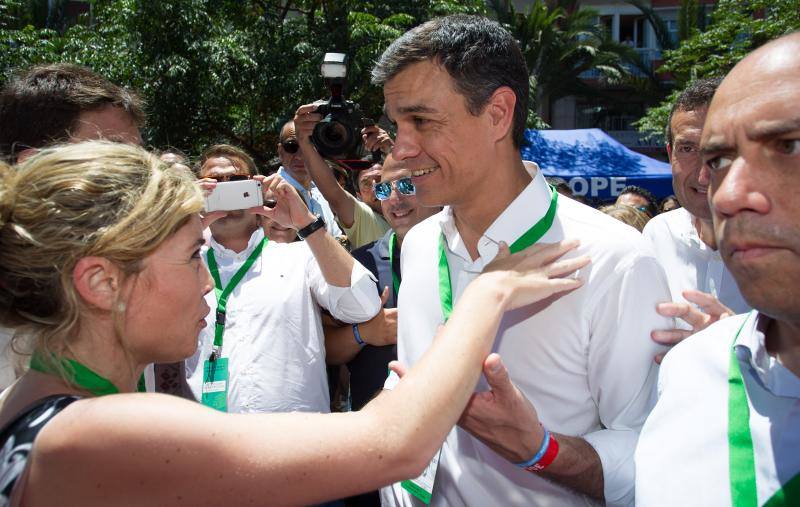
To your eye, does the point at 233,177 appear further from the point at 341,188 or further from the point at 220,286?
the point at 341,188

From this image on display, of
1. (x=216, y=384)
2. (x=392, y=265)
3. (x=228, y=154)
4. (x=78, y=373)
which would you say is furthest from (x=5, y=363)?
(x=228, y=154)

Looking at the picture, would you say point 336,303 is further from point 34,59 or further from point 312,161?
point 34,59

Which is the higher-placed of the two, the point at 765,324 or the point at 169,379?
the point at 765,324

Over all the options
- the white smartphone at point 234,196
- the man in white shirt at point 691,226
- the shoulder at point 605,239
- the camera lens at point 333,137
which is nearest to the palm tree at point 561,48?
the camera lens at point 333,137

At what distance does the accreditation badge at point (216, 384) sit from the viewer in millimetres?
3604

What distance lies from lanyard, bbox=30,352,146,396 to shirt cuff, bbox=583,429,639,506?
1.33 m

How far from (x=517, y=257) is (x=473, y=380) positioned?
47cm

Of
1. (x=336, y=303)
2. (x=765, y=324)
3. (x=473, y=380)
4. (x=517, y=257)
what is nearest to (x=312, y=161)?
(x=336, y=303)

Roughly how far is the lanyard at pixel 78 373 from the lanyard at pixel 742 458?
4.71 ft

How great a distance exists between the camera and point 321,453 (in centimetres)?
163

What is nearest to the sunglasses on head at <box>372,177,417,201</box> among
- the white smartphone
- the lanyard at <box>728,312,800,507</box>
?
the white smartphone

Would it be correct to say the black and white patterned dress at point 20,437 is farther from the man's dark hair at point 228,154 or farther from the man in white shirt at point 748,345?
the man's dark hair at point 228,154

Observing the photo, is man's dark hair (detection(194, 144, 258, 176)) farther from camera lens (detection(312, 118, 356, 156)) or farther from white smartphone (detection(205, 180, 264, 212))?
white smartphone (detection(205, 180, 264, 212))

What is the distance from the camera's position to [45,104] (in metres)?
2.70
